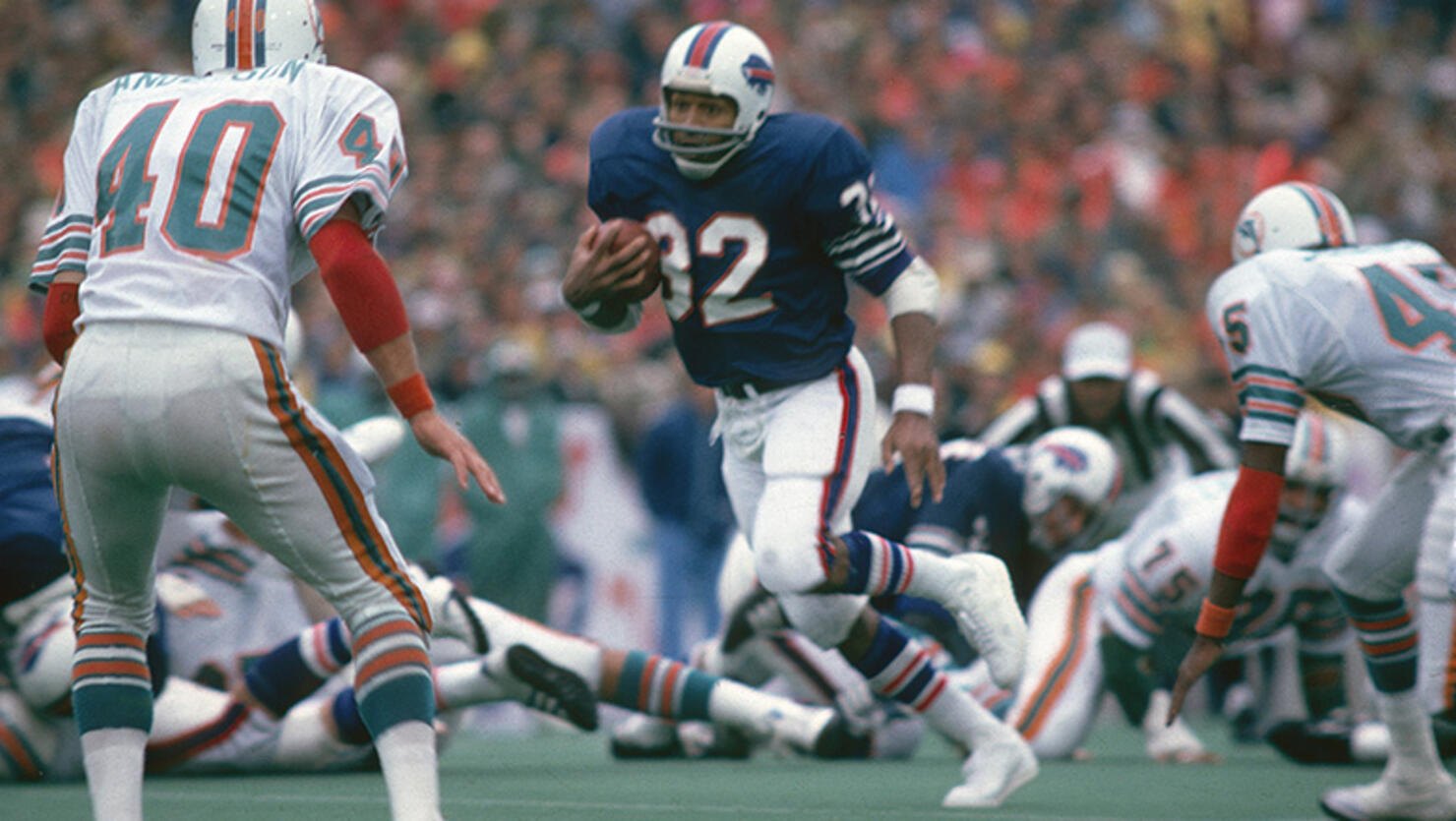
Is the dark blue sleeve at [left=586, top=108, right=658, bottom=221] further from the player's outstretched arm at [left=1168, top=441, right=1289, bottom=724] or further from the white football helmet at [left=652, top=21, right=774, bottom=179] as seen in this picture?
the player's outstretched arm at [left=1168, top=441, right=1289, bottom=724]

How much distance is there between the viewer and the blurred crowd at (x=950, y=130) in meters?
11.8

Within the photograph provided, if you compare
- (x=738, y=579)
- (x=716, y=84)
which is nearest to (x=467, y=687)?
(x=738, y=579)

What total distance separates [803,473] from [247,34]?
1.81 metres

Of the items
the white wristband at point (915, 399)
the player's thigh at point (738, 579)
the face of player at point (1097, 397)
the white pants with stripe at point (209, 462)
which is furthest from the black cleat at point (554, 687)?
the face of player at point (1097, 397)

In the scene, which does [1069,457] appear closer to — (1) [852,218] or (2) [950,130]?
(1) [852,218]

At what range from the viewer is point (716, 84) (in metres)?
4.98

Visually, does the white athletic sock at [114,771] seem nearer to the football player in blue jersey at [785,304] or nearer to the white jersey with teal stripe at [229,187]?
the white jersey with teal stripe at [229,187]

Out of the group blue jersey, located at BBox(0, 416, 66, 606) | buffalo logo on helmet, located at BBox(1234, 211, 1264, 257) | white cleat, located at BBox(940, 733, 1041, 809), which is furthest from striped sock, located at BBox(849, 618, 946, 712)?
blue jersey, located at BBox(0, 416, 66, 606)

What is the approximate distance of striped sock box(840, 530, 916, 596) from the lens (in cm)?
494

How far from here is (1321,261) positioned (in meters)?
5.07

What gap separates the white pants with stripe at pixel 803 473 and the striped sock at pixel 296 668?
61.6 inches

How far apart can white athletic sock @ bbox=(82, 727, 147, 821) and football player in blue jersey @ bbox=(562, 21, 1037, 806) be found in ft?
5.40

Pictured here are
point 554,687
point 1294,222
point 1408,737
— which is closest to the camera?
point 1408,737

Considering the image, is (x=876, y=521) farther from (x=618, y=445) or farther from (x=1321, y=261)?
(x=618, y=445)
